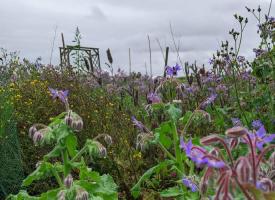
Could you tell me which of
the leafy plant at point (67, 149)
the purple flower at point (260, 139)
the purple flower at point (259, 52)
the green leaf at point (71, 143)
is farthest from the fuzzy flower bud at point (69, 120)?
the purple flower at point (259, 52)

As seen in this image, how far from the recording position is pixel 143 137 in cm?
285

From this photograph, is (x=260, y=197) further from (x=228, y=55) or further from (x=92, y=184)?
(x=228, y=55)

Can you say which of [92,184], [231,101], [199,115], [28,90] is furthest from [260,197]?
[28,90]

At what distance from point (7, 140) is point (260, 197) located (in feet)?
12.8

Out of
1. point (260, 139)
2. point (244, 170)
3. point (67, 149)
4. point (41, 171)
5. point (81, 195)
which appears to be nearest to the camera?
point (244, 170)

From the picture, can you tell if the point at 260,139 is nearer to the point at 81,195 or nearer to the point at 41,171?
the point at 81,195

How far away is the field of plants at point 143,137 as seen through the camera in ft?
3.94

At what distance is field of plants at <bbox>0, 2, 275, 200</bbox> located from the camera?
1.20 metres

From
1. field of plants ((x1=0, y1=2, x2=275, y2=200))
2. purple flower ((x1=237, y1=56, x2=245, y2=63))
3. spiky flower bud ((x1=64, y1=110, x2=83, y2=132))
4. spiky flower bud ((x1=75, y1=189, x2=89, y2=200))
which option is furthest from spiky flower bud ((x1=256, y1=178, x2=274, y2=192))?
purple flower ((x1=237, y1=56, x2=245, y2=63))

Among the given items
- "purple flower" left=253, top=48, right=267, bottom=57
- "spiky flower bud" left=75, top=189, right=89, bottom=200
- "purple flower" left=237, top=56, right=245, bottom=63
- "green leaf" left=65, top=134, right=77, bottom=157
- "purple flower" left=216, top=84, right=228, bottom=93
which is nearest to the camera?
"spiky flower bud" left=75, top=189, right=89, bottom=200

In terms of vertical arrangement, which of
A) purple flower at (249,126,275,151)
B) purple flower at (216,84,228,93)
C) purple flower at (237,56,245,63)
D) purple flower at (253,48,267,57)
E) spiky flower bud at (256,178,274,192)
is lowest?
purple flower at (216,84,228,93)

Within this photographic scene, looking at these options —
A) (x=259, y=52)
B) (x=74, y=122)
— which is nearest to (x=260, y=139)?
(x=74, y=122)

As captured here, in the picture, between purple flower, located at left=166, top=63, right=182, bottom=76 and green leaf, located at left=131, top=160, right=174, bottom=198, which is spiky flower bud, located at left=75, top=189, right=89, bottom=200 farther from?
purple flower, located at left=166, top=63, right=182, bottom=76

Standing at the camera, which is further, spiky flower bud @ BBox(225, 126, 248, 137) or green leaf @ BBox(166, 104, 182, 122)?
green leaf @ BBox(166, 104, 182, 122)
